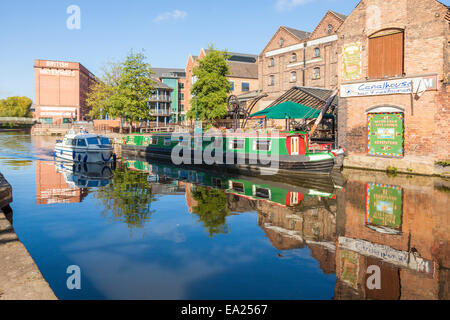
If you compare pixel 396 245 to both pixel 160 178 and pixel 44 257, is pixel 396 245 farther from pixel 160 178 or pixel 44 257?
pixel 160 178

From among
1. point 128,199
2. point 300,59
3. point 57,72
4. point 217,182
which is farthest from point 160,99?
point 128,199

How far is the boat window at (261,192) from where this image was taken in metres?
12.3

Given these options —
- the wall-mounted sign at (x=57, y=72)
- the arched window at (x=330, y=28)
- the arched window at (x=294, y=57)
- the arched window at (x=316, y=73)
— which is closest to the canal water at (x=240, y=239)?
the arched window at (x=316, y=73)

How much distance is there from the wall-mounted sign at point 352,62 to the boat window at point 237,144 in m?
7.29

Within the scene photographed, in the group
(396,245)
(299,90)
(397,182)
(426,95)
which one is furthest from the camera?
(299,90)

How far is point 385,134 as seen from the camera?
59.5ft

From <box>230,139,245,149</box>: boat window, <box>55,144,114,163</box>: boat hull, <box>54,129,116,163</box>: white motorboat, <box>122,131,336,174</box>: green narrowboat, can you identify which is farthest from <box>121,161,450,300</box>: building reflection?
<box>54,129,116,163</box>: white motorboat

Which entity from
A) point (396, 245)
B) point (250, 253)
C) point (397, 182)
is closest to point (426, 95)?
point (397, 182)

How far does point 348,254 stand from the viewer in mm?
6484

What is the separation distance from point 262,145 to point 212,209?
8.30m

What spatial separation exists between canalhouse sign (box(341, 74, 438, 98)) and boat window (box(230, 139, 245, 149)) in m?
6.79

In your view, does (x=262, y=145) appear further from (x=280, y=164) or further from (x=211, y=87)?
(x=211, y=87)
